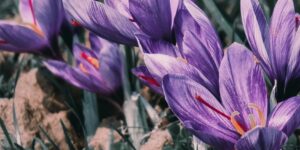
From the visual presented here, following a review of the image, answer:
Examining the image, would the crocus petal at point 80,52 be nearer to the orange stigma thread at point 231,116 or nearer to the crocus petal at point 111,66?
the crocus petal at point 111,66

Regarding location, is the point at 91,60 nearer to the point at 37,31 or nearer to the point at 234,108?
the point at 37,31

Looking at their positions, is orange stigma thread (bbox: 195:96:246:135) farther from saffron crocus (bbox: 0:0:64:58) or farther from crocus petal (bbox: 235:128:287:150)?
saffron crocus (bbox: 0:0:64:58)

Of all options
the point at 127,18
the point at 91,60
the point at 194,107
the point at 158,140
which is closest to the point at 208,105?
the point at 194,107

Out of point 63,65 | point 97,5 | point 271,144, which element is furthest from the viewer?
point 63,65

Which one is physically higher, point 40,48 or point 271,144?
point 271,144

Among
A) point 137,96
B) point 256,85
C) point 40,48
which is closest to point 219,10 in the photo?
point 137,96

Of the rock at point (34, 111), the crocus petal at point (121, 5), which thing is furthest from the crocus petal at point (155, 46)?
the rock at point (34, 111)

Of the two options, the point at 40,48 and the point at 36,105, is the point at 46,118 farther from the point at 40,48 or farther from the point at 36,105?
the point at 40,48
